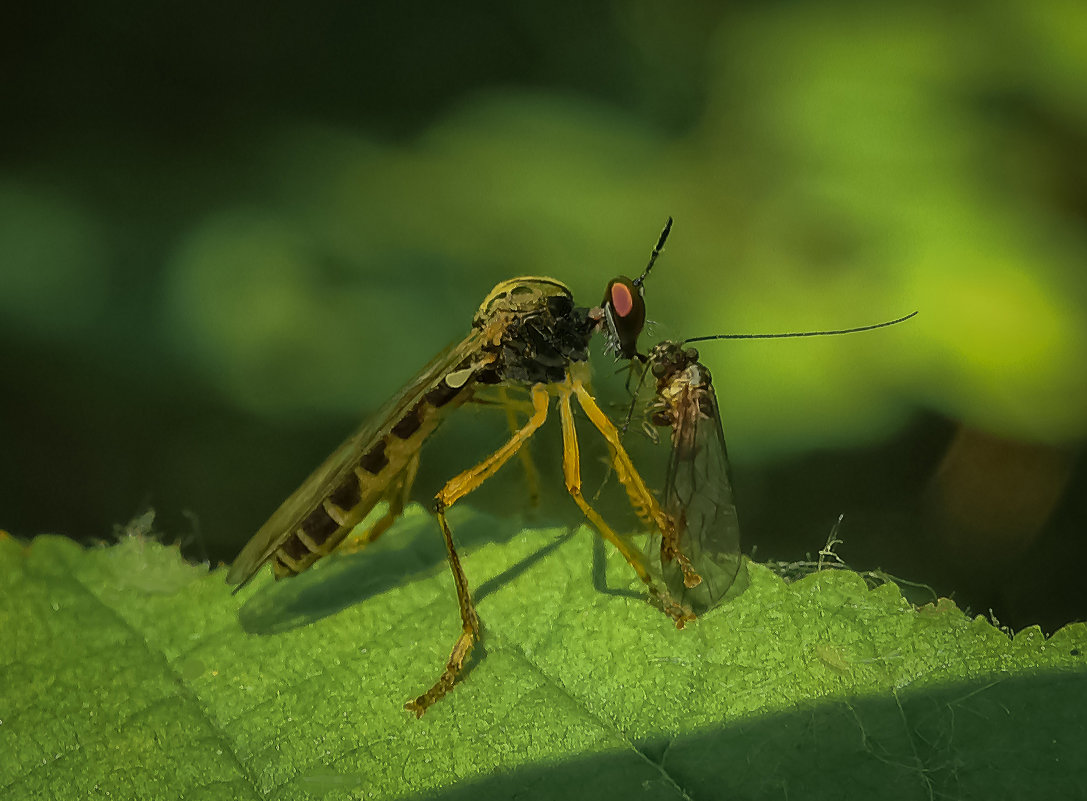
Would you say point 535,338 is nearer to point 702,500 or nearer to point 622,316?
point 622,316

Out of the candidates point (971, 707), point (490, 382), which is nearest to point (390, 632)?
point (490, 382)

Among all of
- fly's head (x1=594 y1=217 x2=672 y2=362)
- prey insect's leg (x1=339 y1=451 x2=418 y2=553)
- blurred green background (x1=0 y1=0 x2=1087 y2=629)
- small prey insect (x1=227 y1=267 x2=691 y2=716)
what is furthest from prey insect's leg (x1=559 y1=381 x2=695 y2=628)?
prey insect's leg (x1=339 y1=451 x2=418 y2=553)

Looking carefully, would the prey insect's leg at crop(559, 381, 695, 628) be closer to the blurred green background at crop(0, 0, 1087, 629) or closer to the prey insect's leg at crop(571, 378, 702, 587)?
the prey insect's leg at crop(571, 378, 702, 587)

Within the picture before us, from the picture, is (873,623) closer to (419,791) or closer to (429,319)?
(419,791)

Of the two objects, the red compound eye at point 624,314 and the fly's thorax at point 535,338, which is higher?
the red compound eye at point 624,314

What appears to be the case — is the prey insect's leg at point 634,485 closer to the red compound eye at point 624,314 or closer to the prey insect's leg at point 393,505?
the red compound eye at point 624,314

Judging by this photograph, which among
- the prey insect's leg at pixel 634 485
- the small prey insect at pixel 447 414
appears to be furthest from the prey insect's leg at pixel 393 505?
the prey insect's leg at pixel 634 485
